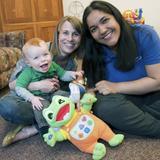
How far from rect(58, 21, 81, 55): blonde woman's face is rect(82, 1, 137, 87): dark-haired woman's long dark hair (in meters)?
0.05

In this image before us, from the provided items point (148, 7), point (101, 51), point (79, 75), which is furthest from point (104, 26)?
point (148, 7)

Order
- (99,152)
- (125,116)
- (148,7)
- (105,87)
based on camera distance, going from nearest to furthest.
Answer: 1. (99,152)
2. (125,116)
3. (105,87)
4. (148,7)

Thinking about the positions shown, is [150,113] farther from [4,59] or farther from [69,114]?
[4,59]

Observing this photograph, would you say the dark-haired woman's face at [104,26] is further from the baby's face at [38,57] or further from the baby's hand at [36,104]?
the baby's hand at [36,104]

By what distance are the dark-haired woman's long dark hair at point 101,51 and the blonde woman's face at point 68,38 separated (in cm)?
5

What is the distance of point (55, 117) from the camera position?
3.70ft

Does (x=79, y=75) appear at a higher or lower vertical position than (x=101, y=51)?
lower

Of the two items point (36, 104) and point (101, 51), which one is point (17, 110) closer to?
point (36, 104)

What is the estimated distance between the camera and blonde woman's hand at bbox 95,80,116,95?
1.30 m

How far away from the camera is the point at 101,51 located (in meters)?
1.42

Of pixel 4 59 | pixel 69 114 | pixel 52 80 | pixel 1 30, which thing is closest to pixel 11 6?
pixel 1 30

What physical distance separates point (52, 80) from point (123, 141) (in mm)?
482

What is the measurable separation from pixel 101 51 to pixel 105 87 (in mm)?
218

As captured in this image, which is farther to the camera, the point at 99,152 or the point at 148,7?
the point at 148,7
